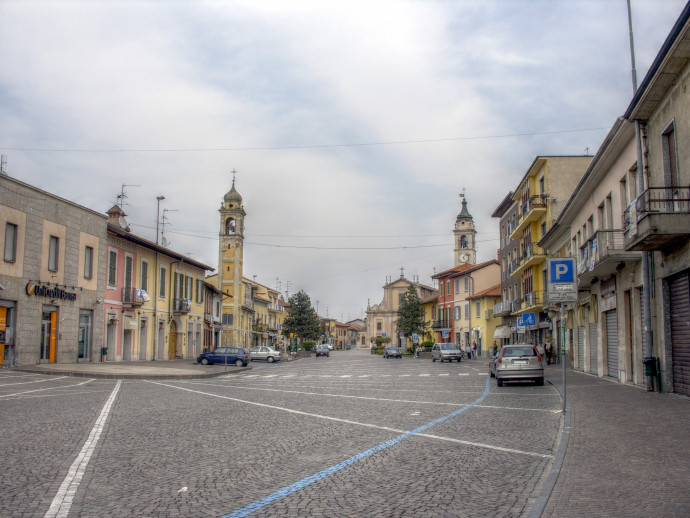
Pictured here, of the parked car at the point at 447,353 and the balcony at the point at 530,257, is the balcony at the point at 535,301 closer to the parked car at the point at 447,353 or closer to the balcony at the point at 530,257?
the balcony at the point at 530,257

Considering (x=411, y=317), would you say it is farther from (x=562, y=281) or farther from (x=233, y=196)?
(x=562, y=281)

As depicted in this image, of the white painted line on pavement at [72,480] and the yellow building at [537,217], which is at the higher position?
the yellow building at [537,217]

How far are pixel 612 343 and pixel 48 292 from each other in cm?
2521

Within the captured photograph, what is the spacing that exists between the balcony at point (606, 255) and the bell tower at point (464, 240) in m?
72.3

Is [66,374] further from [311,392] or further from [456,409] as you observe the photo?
[456,409]

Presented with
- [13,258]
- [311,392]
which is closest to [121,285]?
[13,258]

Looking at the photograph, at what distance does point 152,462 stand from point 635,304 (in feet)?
57.8

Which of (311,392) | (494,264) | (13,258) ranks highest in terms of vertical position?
(494,264)

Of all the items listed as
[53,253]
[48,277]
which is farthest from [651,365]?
[53,253]

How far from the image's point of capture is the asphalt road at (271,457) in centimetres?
604

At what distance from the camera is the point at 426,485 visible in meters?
6.84

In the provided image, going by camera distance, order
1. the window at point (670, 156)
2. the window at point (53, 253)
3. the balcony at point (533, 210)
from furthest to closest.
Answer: the balcony at point (533, 210) → the window at point (53, 253) → the window at point (670, 156)

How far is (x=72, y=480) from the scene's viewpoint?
6.89 m

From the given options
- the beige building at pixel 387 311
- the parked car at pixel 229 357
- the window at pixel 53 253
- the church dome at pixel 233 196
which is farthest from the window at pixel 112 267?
the beige building at pixel 387 311
